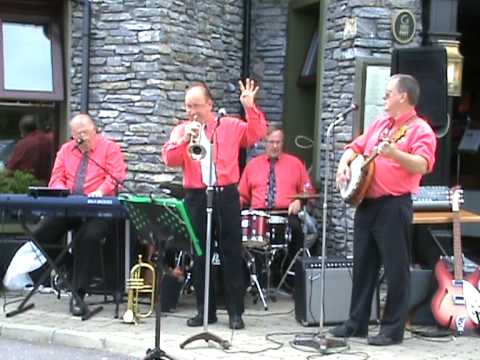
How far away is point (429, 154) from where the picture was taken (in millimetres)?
6129

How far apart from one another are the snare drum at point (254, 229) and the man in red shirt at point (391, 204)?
1362mm

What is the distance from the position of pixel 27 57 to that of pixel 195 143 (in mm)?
3422

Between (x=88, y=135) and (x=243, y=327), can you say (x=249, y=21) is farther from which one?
(x=243, y=327)

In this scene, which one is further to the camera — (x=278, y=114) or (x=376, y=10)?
(x=278, y=114)

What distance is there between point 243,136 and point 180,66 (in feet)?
7.01

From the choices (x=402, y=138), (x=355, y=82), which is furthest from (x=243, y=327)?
(x=355, y=82)

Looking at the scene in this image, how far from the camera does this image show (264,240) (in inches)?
307

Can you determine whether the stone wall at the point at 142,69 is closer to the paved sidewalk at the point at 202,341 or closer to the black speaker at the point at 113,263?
the black speaker at the point at 113,263

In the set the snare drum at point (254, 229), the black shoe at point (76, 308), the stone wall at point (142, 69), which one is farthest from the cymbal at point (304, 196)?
the black shoe at point (76, 308)

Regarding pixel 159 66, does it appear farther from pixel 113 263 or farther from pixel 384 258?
pixel 384 258

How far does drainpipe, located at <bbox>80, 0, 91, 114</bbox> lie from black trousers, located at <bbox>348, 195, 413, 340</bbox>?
348 cm

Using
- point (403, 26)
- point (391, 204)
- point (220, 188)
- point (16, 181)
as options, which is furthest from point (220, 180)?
point (16, 181)

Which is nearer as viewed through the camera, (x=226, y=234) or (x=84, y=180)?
(x=226, y=234)

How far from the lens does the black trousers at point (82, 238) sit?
7328 millimetres
